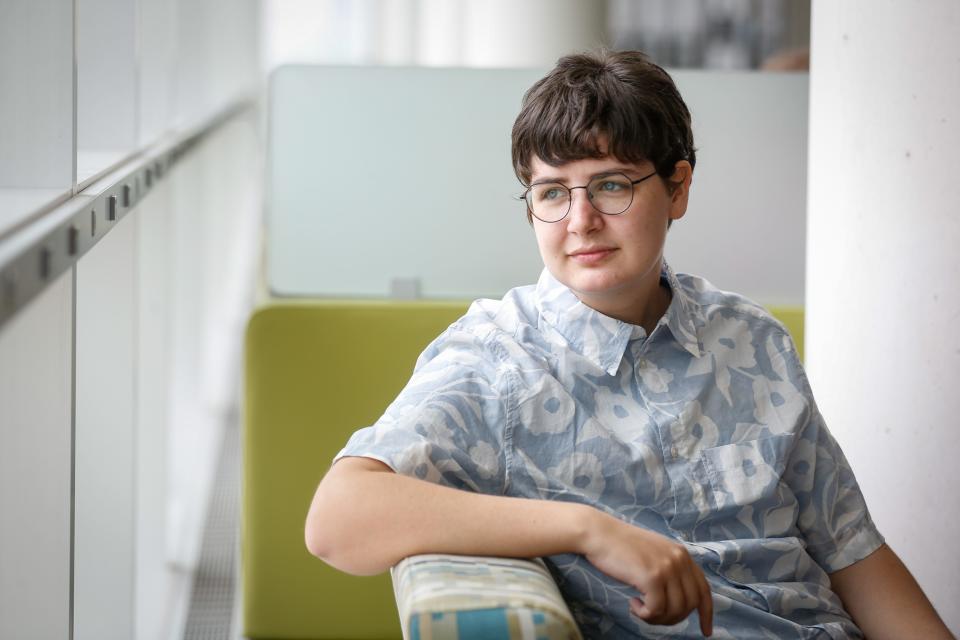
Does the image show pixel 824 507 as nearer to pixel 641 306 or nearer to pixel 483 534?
pixel 641 306

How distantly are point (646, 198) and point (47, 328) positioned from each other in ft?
2.32

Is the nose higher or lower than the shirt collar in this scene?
higher

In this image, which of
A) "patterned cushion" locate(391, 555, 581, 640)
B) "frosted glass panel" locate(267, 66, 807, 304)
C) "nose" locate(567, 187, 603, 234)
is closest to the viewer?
"patterned cushion" locate(391, 555, 581, 640)

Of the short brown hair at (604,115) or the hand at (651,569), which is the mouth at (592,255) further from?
the hand at (651,569)

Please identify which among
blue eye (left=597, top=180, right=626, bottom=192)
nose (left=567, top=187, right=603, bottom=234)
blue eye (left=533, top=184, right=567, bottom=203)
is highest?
blue eye (left=597, top=180, right=626, bottom=192)

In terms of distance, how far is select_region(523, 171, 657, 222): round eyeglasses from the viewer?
1.40 metres

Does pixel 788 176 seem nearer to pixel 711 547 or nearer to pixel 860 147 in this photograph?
pixel 860 147

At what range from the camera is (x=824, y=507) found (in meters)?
1.46

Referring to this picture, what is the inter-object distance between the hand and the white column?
77 cm

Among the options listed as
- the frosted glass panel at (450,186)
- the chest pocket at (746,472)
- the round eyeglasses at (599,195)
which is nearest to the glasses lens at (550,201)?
the round eyeglasses at (599,195)

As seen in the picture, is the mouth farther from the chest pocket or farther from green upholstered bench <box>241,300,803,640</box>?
green upholstered bench <box>241,300,803,640</box>

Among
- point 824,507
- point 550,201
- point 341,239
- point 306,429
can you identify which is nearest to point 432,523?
point 550,201

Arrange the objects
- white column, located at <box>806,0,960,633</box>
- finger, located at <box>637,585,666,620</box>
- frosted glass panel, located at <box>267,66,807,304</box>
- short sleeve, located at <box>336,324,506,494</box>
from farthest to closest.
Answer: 1. frosted glass panel, located at <box>267,66,807,304</box>
2. white column, located at <box>806,0,960,633</box>
3. short sleeve, located at <box>336,324,506,494</box>
4. finger, located at <box>637,585,666,620</box>

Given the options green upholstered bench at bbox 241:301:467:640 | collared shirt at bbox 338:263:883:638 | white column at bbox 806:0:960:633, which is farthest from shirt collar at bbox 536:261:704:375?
white column at bbox 806:0:960:633
